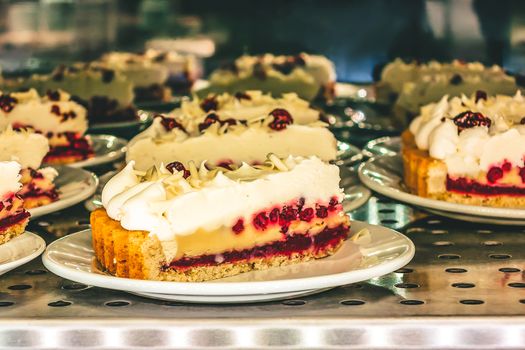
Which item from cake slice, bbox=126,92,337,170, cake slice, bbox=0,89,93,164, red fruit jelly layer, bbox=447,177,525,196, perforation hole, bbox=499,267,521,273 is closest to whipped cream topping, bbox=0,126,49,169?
cake slice, bbox=126,92,337,170

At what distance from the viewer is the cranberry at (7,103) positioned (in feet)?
11.6

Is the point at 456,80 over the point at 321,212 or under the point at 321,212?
over

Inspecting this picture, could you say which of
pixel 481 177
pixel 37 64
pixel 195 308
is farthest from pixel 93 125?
pixel 195 308

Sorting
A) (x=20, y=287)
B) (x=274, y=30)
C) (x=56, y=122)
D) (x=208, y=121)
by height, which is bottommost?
(x=20, y=287)

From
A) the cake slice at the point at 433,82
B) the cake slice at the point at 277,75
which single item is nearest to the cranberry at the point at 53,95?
the cake slice at the point at 277,75

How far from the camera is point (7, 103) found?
355cm

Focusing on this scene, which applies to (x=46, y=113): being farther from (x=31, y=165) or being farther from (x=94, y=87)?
(x=31, y=165)

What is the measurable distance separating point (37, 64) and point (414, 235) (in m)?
2.05

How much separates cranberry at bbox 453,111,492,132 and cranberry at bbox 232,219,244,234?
0.90 m

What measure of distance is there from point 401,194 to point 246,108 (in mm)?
773

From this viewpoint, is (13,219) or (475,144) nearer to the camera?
(13,219)

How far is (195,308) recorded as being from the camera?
6.41ft

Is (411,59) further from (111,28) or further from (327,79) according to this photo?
(111,28)

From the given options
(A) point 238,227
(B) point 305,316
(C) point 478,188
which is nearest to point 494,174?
(C) point 478,188
